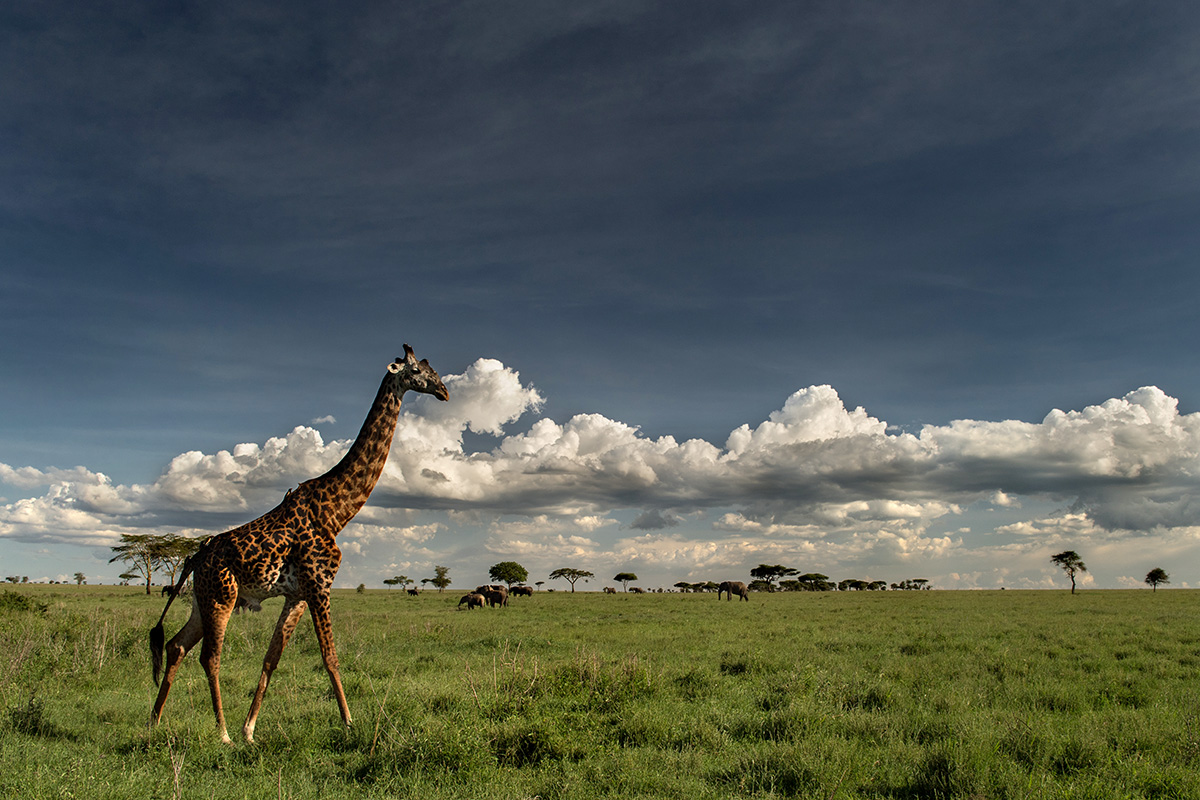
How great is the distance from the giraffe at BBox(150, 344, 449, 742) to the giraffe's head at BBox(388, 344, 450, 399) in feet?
0.04

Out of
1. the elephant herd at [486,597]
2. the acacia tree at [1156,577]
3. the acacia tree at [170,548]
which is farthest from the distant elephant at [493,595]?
the acacia tree at [1156,577]

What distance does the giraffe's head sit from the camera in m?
8.73

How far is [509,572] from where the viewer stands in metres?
106

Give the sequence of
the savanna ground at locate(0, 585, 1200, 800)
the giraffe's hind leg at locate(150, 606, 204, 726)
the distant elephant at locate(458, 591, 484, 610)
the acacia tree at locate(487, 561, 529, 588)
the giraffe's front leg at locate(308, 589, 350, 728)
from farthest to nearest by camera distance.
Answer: the acacia tree at locate(487, 561, 529, 588) < the distant elephant at locate(458, 591, 484, 610) < the giraffe's hind leg at locate(150, 606, 204, 726) < the giraffe's front leg at locate(308, 589, 350, 728) < the savanna ground at locate(0, 585, 1200, 800)

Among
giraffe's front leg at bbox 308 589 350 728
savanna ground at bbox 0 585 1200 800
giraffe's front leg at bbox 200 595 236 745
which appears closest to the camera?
savanna ground at bbox 0 585 1200 800

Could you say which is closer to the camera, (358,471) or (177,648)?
(177,648)

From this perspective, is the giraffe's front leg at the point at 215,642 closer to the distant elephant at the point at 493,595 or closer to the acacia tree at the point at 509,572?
the distant elephant at the point at 493,595

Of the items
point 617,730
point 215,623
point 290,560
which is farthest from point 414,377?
point 617,730

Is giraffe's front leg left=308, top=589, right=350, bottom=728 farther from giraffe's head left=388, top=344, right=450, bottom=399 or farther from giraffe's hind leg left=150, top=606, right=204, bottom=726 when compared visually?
giraffe's head left=388, top=344, right=450, bottom=399

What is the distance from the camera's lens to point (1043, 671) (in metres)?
14.9

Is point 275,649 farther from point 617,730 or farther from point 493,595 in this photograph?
point 493,595

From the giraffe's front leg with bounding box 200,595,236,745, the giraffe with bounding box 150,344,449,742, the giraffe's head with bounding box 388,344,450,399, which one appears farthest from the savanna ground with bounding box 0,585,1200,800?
the giraffe's head with bounding box 388,344,450,399

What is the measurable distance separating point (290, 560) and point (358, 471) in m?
1.36

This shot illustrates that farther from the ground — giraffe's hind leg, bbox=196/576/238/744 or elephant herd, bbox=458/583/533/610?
giraffe's hind leg, bbox=196/576/238/744
